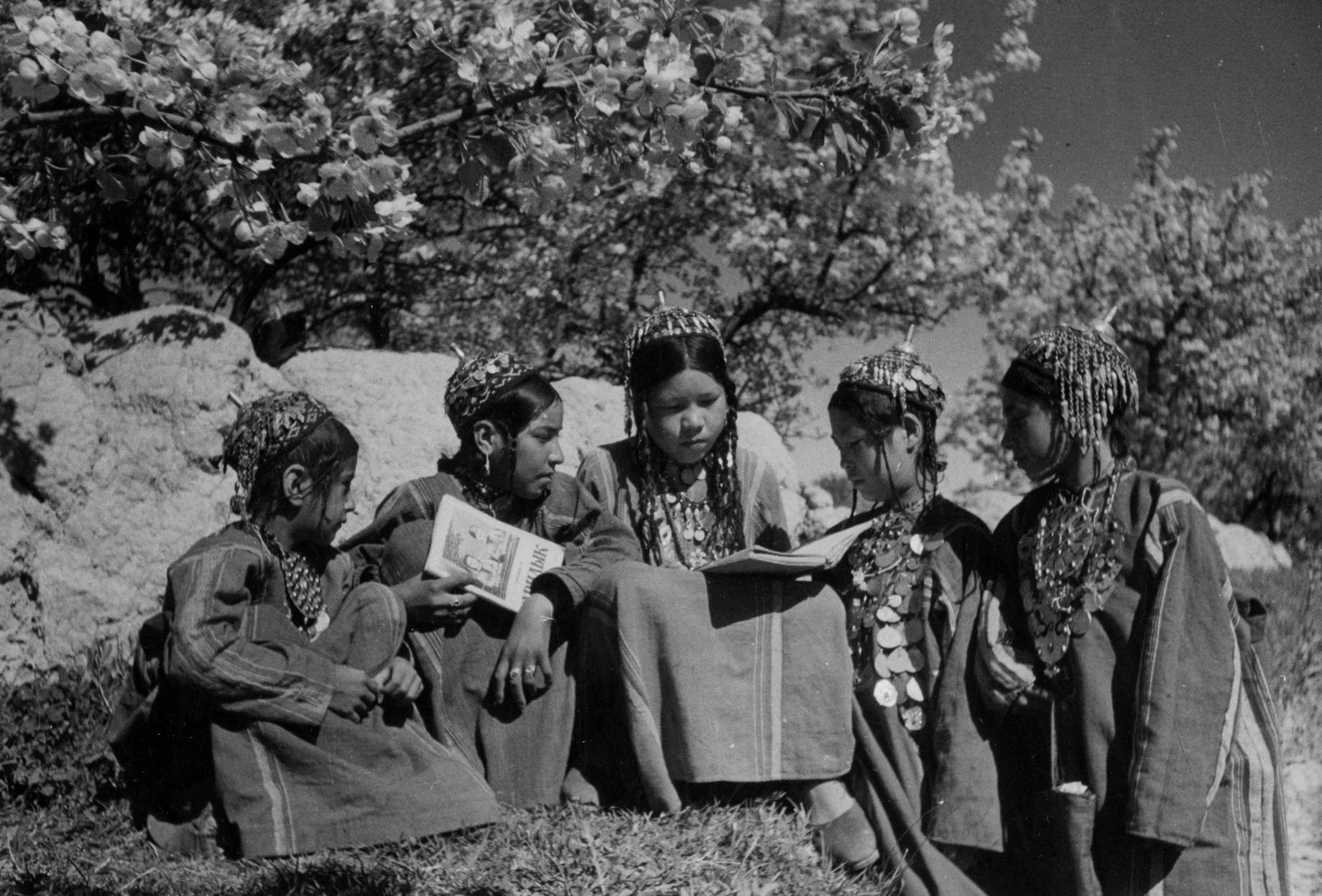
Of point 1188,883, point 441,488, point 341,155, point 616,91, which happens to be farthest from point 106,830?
point 1188,883

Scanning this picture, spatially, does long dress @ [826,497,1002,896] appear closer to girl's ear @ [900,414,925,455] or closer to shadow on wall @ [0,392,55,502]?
girl's ear @ [900,414,925,455]

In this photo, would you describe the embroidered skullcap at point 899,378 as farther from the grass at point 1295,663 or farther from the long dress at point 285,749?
the long dress at point 285,749

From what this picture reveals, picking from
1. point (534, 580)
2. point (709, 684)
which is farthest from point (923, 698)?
point (534, 580)

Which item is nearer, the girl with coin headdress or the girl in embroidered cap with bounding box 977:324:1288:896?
the girl in embroidered cap with bounding box 977:324:1288:896

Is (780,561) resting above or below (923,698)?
above

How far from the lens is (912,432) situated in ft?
11.9

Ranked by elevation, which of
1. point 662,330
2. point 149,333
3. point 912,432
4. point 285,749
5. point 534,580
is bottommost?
point 285,749

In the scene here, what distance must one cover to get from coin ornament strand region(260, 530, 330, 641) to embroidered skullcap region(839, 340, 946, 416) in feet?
5.82

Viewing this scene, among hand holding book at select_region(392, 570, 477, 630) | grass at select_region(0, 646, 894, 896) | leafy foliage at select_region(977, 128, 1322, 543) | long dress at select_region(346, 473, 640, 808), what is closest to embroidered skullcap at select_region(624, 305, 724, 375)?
long dress at select_region(346, 473, 640, 808)

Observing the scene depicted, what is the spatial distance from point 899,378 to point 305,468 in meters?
1.85

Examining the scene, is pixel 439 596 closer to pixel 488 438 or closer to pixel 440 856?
pixel 488 438

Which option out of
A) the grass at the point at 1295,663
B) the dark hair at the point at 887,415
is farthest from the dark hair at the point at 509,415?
the grass at the point at 1295,663

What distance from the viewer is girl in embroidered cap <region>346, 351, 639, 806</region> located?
3.35m

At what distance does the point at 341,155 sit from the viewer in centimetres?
310
